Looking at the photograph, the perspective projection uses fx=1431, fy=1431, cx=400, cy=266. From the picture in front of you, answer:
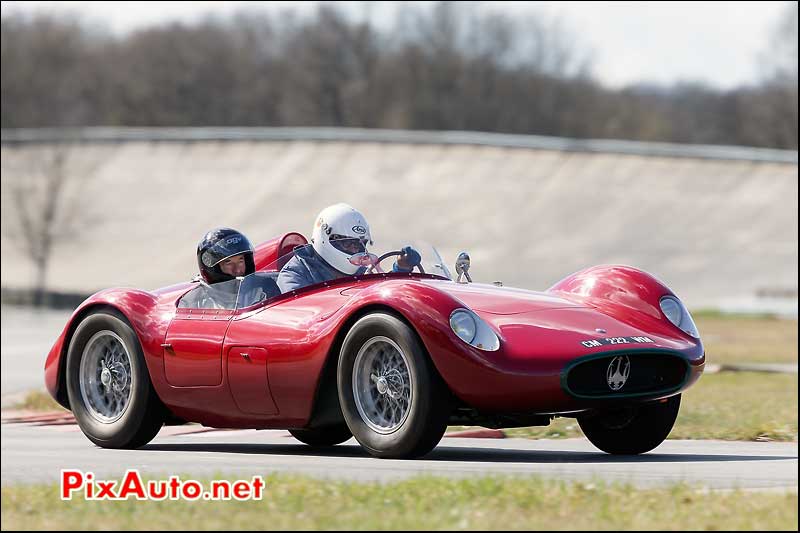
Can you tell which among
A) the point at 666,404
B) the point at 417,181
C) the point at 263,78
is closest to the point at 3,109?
the point at 417,181

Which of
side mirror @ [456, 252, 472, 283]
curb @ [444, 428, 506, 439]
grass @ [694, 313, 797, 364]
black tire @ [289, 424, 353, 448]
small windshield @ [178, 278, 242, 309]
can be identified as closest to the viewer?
small windshield @ [178, 278, 242, 309]

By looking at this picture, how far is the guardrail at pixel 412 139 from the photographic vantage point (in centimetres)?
6272

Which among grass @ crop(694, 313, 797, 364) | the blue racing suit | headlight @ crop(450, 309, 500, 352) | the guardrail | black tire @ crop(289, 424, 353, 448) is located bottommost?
grass @ crop(694, 313, 797, 364)

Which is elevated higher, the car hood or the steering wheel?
the steering wheel

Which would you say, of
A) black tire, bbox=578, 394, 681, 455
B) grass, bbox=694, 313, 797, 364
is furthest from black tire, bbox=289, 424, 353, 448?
grass, bbox=694, 313, 797, 364

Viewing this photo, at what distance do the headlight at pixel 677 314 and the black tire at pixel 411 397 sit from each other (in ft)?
6.01

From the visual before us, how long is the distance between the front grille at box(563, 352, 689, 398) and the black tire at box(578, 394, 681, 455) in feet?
1.49

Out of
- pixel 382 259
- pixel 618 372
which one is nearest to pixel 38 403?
pixel 382 259

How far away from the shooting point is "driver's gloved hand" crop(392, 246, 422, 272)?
940cm

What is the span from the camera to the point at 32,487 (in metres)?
6.73

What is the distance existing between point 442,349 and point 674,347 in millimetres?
1564

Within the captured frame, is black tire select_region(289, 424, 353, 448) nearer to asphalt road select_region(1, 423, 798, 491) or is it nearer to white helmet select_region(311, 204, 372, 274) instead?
asphalt road select_region(1, 423, 798, 491)

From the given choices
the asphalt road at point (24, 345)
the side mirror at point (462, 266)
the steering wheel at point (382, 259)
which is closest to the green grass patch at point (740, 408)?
the side mirror at point (462, 266)

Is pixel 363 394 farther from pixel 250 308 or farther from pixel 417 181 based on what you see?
pixel 417 181
